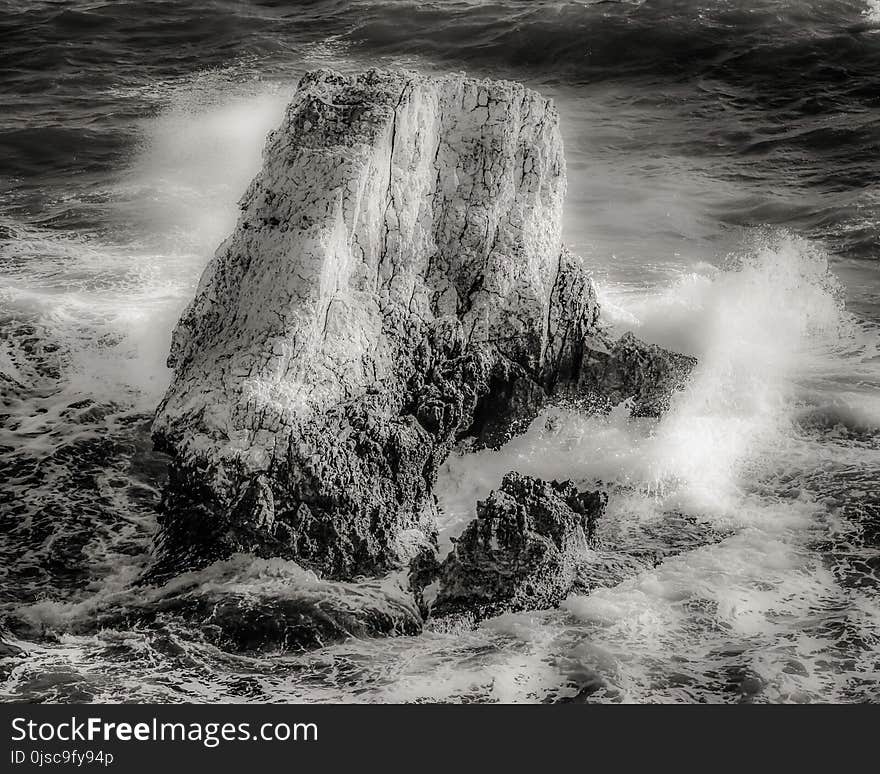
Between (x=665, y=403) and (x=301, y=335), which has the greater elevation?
(x=301, y=335)

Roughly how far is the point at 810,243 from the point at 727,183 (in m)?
2.27

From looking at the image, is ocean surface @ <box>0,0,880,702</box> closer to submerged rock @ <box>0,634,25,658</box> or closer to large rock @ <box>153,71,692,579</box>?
submerged rock @ <box>0,634,25,658</box>

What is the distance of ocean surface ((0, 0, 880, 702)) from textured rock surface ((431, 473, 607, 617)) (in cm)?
20

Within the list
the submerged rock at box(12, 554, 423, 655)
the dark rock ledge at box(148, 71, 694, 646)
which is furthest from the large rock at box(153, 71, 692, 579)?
the submerged rock at box(12, 554, 423, 655)

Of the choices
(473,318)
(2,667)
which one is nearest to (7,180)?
(473,318)

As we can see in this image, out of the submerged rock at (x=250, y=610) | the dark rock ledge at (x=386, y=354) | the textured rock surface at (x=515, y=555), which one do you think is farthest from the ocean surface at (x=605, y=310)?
the dark rock ledge at (x=386, y=354)

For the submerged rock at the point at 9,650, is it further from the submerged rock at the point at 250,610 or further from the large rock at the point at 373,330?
the large rock at the point at 373,330

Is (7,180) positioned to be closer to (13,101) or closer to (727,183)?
(13,101)

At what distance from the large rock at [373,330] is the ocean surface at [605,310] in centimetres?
39

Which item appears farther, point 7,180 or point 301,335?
point 7,180

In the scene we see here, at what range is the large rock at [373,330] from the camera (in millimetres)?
6633

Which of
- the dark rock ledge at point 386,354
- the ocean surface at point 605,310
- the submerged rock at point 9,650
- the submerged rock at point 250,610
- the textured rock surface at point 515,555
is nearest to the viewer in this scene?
the submerged rock at point 9,650

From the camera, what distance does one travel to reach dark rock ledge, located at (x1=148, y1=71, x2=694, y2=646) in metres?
6.57

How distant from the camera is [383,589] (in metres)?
6.59
